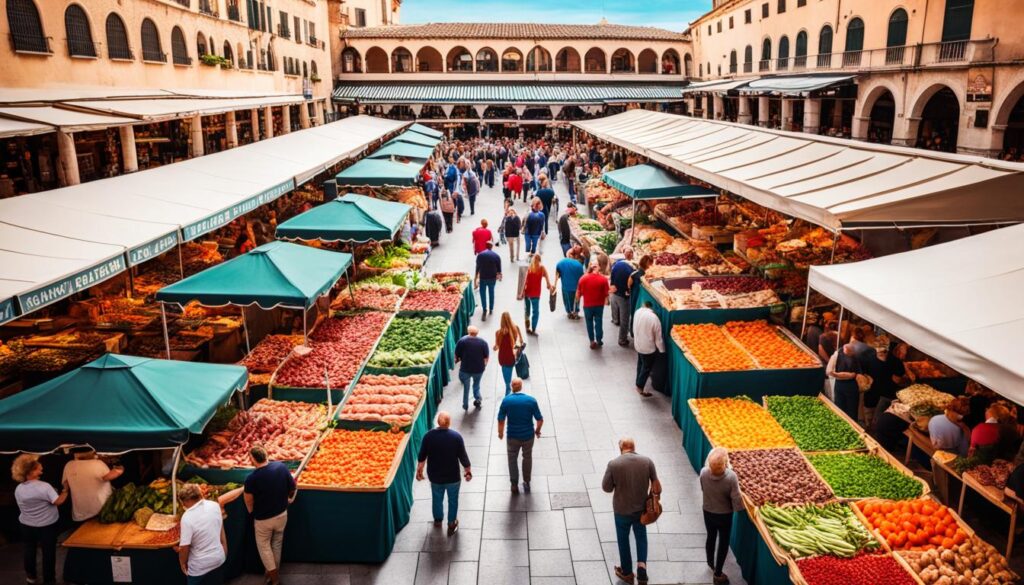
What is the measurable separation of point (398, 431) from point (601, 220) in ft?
38.1

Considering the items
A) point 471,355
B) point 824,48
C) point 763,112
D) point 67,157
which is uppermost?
point 824,48

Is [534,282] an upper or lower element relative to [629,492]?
upper

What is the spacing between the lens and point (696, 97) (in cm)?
4559

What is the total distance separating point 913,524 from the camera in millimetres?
5406

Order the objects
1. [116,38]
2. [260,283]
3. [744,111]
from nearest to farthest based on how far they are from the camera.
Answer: [260,283] < [116,38] < [744,111]

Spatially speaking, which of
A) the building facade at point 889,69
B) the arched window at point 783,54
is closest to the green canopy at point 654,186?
the building facade at point 889,69

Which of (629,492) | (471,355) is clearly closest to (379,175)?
(471,355)

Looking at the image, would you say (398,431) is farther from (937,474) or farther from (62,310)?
(62,310)

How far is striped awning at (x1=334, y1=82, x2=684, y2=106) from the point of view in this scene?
136 ft

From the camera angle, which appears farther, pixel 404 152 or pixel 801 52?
pixel 801 52

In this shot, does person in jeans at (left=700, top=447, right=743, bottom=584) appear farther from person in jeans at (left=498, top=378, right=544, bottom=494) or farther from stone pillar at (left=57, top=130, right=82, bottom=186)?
stone pillar at (left=57, top=130, right=82, bottom=186)

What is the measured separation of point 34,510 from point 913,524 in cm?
701

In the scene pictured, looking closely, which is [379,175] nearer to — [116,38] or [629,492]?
[116,38]

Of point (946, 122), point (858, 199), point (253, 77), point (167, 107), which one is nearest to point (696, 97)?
point (946, 122)
